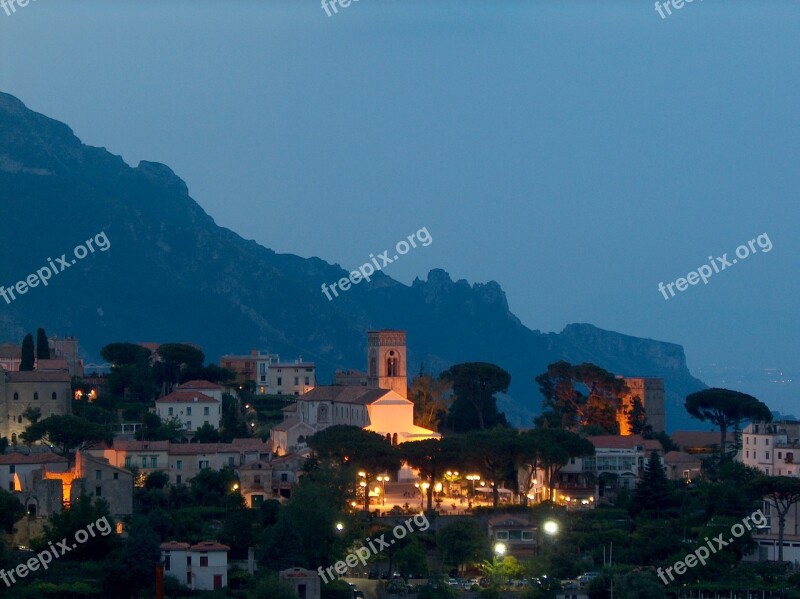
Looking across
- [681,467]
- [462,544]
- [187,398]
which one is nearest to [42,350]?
[187,398]

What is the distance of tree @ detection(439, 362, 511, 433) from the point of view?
75.7 metres

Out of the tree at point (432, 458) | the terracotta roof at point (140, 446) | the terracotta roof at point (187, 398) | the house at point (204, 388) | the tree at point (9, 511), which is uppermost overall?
the house at point (204, 388)

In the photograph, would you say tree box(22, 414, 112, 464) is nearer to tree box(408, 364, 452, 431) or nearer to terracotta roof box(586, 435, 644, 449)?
tree box(408, 364, 452, 431)

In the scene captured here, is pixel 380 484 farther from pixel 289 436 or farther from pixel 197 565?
pixel 197 565

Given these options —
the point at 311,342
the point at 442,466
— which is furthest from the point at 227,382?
the point at 311,342

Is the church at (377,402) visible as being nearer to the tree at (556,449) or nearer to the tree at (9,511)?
the tree at (556,449)

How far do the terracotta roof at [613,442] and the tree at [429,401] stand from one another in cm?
831

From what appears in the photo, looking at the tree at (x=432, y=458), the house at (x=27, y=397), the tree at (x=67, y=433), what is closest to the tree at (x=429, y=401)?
the tree at (x=432, y=458)

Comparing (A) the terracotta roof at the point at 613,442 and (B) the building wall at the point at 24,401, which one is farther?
(A) the terracotta roof at the point at 613,442

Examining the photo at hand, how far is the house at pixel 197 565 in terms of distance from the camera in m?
48.9

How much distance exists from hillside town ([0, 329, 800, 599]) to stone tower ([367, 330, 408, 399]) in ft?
0.32

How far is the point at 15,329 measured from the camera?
16550cm

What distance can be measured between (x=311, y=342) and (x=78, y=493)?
464 ft

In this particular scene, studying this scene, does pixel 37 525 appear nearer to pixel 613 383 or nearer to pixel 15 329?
pixel 613 383
